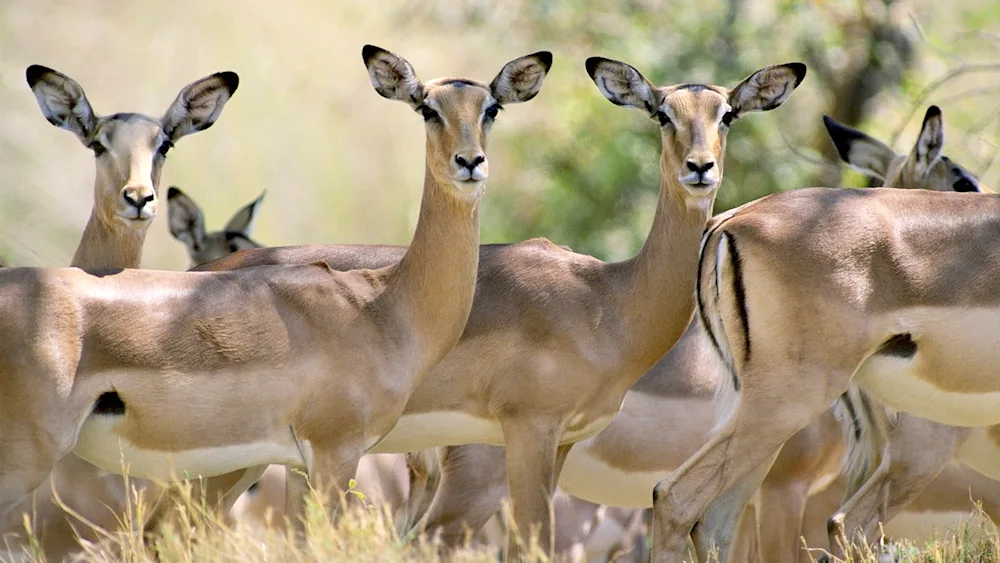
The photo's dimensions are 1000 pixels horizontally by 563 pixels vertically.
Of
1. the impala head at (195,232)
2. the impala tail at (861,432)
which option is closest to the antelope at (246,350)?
Result: the impala tail at (861,432)

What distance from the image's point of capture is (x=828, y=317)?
6.23 metres

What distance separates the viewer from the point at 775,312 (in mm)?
6309

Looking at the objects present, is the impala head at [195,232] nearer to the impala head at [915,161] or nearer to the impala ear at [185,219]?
the impala ear at [185,219]

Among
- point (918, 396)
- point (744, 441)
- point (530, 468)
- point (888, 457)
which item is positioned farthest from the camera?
point (888, 457)

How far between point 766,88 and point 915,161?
166 cm

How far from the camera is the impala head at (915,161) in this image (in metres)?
8.87

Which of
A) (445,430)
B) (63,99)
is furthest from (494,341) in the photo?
(63,99)

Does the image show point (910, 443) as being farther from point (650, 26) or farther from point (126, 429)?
point (650, 26)

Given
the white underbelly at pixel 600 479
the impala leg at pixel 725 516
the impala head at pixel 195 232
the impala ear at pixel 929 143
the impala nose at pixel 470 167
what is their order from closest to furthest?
the impala nose at pixel 470 167, the impala leg at pixel 725 516, the white underbelly at pixel 600 479, the impala ear at pixel 929 143, the impala head at pixel 195 232

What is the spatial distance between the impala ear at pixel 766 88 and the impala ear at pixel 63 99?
10.7 feet

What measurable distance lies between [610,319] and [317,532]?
2.47 meters

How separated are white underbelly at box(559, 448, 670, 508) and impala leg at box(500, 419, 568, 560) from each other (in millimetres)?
1079

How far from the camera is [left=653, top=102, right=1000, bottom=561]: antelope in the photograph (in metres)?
6.27

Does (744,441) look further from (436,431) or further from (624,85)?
(624,85)
